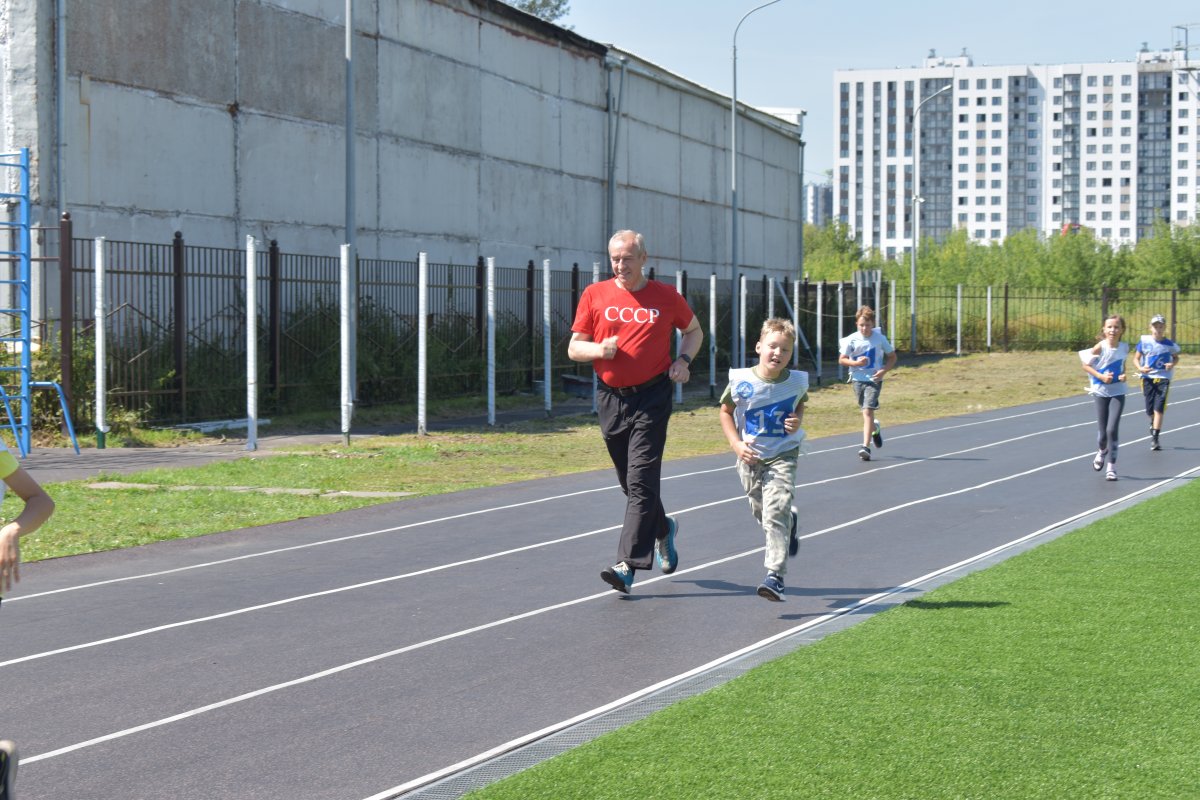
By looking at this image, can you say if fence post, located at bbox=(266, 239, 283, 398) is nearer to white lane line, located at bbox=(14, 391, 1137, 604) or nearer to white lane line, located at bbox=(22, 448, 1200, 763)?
white lane line, located at bbox=(14, 391, 1137, 604)

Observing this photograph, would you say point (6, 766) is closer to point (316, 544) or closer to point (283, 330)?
point (316, 544)

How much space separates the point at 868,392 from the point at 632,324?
1040 centimetres

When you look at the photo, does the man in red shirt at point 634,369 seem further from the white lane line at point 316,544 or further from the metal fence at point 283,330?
the metal fence at point 283,330

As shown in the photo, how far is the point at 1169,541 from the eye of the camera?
11.3 m

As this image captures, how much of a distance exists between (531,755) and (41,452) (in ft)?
48.7

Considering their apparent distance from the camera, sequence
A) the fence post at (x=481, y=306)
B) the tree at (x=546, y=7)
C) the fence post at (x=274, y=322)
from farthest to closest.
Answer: the tree at (x=546, y=7) → the fence post at (x=481, y=306) → the fence post at (x=274, y=322)

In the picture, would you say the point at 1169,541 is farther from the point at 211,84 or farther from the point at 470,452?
the point at 211,84

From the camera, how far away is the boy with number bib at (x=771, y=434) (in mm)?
8859

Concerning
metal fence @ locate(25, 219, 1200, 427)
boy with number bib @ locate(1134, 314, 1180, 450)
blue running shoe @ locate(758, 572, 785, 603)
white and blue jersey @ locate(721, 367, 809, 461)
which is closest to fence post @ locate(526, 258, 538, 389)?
metal fence @ locate(25, 219, 1200, 427)

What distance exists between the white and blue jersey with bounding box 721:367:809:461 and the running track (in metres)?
0.96

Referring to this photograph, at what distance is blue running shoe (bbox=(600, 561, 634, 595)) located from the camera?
908cm

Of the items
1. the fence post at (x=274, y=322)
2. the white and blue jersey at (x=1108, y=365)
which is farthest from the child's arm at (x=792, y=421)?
the fence post at (x=274, y=322)

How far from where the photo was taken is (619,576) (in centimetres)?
910

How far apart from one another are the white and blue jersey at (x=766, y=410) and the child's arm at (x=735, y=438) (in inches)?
2.6
